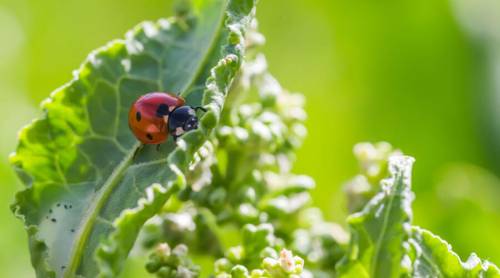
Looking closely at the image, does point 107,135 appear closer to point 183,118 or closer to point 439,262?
point 183,118

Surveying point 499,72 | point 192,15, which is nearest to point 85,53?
point 499,72

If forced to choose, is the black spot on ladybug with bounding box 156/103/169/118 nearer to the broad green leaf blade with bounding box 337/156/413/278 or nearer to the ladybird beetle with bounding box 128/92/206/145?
the ladybird beetle with bounding box 128/92/206/145

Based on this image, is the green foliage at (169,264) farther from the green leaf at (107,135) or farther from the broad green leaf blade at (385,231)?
the broad green leaf blade at (385,231)

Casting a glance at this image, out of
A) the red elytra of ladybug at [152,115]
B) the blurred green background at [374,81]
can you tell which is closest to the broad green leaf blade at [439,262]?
the red elytra of ladybug at [152,115]

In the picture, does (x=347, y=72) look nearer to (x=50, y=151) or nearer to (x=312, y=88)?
(x=312, y=88)

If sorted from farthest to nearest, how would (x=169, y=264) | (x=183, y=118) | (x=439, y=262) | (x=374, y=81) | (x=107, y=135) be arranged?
(x=374, y=81), (x=107, y=135), (x=183, y=118), (x=169, y=264), (x=439, y=262)

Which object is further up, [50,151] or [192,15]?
[192,15]

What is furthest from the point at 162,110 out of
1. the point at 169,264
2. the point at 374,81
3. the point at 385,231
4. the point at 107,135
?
the point at 374,81
